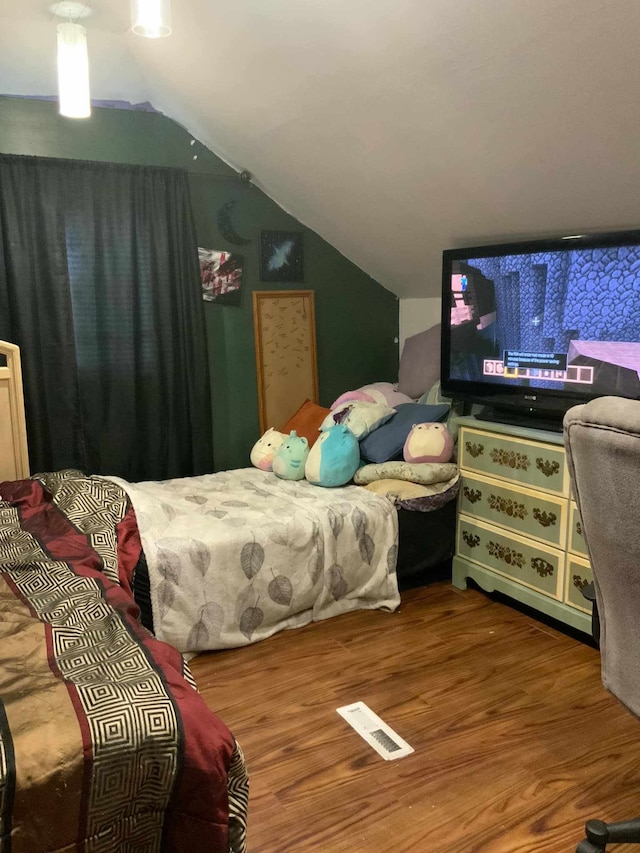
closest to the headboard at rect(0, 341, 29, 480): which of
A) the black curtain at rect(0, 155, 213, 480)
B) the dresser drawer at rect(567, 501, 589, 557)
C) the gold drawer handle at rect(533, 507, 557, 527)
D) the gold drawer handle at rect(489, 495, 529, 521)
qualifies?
the black curtain at rect(0, 155, 213, 480)

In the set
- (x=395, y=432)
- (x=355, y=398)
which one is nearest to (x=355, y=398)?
(x=355, y=398)

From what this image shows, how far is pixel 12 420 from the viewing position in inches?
118

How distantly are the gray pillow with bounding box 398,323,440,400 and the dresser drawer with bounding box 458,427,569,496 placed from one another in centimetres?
69

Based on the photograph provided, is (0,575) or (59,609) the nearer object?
(59,609)

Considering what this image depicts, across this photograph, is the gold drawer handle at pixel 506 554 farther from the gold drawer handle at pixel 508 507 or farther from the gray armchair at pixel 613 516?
the gray armchair at pixel 613 516

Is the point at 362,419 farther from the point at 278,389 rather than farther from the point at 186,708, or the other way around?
the point at 186,708

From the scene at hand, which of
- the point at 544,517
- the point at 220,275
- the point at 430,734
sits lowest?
the point at 430,734

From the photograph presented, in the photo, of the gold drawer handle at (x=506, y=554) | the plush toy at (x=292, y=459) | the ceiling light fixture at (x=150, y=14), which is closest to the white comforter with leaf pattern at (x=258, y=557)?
the plush toy at (x=292, y=459)

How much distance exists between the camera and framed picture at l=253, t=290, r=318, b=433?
12.7ft

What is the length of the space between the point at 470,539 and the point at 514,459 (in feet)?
1.57

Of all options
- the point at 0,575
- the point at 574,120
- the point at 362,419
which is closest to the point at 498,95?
the point at 574,120

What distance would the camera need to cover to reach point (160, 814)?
3.87ft

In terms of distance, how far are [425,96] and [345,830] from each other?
2.33 m

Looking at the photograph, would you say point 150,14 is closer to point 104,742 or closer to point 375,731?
point 104,742
